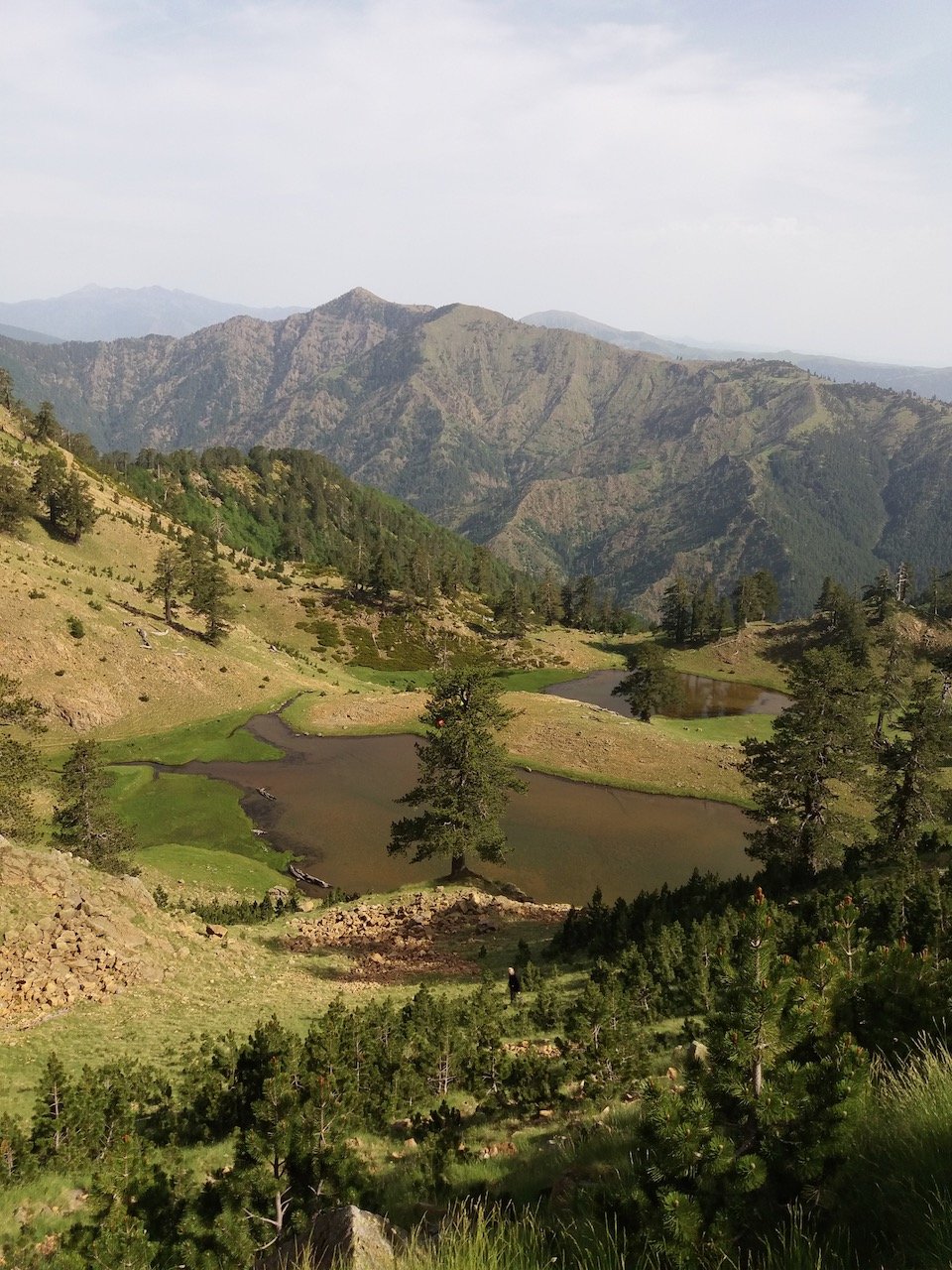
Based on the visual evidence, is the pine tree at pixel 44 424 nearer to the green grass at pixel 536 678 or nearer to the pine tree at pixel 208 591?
the pine tree at pixel 208 591

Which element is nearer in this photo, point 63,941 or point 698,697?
point 63,941

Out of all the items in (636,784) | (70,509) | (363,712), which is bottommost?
(636,784)

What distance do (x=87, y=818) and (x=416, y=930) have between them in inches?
674

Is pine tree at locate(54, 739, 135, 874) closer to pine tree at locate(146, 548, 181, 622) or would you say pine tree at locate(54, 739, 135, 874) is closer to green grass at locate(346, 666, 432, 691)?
pine tree at locate(146, 548, 181, 622)

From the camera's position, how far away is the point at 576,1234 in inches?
205

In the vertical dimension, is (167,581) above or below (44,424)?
below

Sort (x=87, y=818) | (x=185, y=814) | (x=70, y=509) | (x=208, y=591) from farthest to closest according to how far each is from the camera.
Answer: (x=70, y=509), (x=208, y=591), (x=185, y=814), (x=87, y=818)

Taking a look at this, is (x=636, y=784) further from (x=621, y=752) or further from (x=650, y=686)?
(x=650, y=686)

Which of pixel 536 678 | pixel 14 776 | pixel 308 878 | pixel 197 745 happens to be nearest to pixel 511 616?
pixel 536 678

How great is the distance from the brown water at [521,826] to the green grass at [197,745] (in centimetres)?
155

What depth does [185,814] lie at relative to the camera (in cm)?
4900

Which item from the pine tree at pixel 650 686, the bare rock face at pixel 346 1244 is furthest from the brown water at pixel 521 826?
the bare rock face at pixel 346 1244

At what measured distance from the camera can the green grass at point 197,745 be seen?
2361 inches

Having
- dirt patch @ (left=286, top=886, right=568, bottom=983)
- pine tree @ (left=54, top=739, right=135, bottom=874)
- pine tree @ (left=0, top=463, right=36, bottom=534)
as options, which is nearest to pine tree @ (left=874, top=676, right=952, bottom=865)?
dirt patch @ (left=286, top=886, right=568, bottom=983)
